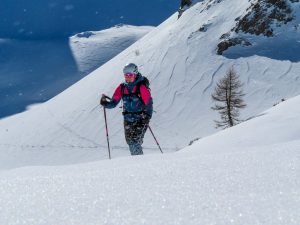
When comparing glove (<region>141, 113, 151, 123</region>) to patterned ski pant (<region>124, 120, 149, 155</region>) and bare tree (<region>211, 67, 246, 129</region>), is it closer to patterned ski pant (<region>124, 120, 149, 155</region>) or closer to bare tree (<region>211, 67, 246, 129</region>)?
patterned ski pant (<region>124, 120, 149, 155</region>)

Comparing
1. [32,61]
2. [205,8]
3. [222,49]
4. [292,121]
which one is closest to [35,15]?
[32,61]

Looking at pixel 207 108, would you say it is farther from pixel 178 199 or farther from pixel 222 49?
pixel 178 199

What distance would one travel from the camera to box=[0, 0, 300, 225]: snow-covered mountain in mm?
2326

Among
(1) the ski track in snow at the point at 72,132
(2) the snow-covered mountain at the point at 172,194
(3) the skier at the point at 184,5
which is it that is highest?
(2) the snow-covered mountain at the point at 172,194

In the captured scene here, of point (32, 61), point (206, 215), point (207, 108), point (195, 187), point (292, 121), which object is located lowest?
point (32, 61)

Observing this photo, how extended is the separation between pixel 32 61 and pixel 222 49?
1310 inches

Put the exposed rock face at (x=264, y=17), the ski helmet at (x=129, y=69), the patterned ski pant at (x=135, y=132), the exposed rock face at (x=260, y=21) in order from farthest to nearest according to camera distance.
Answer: the exposed rock face at (x=264, y=17)
the exposed rock face at (x=260, y=21)
the patterned ski pant at (x=135, y=132)
the ski helmet at (x=129, y=69)

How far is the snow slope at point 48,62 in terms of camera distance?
51.4 m

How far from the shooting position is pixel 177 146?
26.5m

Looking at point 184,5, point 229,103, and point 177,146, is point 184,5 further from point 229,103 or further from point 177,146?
point 177,146

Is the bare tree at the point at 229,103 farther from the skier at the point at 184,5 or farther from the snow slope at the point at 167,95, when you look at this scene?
the skier at the point at 184,5

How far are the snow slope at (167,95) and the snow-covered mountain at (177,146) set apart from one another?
100 mm

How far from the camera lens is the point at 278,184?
8.69ft

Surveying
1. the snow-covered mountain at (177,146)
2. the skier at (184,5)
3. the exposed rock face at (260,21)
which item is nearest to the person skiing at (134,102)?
the snow-covered mountain at (177,146)
